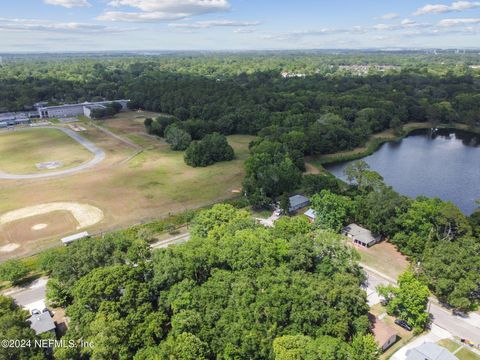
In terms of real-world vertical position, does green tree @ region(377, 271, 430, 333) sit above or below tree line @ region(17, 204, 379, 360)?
below

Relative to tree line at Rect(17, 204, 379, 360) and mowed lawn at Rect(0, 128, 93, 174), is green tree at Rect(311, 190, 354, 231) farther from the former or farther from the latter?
mowed lawn at Rect(0, 128, 93, 174)

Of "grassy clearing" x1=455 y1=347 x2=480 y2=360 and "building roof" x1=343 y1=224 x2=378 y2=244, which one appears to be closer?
"grassy clearing" x1=455 y1=347 x2=480 y2=360

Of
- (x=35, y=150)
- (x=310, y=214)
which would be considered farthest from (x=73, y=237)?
(x=35, y=150)

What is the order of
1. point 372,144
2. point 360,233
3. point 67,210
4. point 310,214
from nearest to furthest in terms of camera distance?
point 360,233
point 310,214
point 67,210
point 372,144

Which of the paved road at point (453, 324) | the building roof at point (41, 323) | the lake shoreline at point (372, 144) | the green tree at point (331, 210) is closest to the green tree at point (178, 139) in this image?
the lake shoreline at point (372, 144)

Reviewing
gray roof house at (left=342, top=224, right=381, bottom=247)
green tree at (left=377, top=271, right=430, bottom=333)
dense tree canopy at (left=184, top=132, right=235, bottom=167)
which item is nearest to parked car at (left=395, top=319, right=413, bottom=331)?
green tree at (left=377, top=271, right=430, bottom=333)

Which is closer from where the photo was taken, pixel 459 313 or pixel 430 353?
pixel 430 353

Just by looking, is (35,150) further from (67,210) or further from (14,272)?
(14,272)
